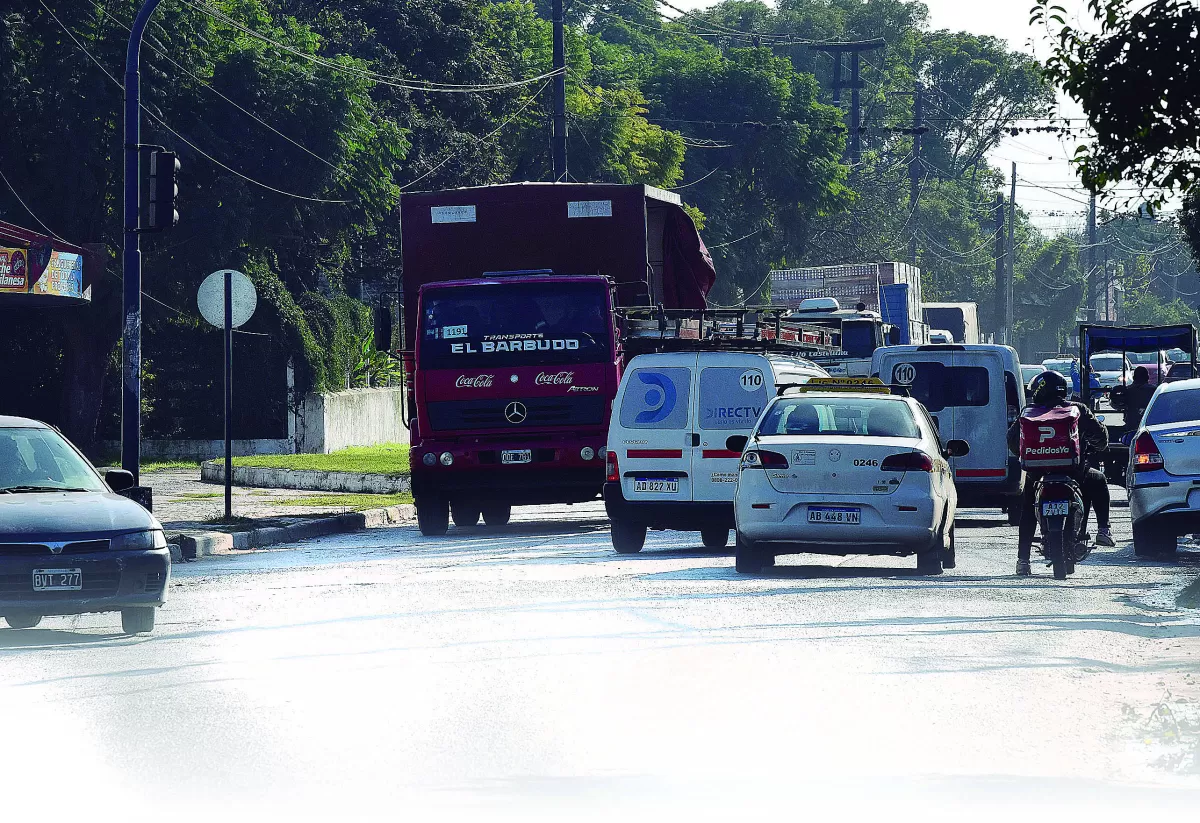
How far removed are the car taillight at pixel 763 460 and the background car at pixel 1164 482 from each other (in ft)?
11.5

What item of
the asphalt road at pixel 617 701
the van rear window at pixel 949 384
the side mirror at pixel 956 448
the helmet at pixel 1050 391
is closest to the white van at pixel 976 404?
the van rear window at pixel 949 384

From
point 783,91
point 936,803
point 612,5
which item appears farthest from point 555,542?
point 612,5

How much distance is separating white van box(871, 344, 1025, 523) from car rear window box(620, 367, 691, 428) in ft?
16.3

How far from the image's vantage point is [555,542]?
64.9 feet

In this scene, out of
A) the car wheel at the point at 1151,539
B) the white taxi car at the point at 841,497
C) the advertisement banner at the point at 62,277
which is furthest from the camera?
the advertisement banner at the point at 62,277

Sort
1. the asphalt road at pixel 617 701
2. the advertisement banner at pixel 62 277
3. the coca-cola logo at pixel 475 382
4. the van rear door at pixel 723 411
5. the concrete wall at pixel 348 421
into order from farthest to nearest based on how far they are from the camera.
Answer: the concrete wall at pixel 348 421 → the advertisement banner at pixel 62 277 → the coca-cola logo at pixel 475 382 → the van rear door at pixel 723 411 → the asphalt road at pixel 617 701

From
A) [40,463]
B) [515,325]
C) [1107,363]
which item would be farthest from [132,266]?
[1107,363]

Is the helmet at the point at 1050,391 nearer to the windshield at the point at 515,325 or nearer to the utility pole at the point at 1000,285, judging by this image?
the windshield at the point at 515,325

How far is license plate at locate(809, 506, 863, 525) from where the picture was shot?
15062 mm

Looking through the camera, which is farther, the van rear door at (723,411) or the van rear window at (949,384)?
the van rear window at (949,384)

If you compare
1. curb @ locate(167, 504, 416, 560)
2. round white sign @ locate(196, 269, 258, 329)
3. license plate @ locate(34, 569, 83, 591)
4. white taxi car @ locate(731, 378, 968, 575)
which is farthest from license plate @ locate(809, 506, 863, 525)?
round white sign @ locate(196, 269, 258, 329)

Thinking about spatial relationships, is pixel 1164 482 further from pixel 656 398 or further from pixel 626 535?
pixel 626 535

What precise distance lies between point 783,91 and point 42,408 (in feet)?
118

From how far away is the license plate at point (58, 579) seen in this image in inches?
452
